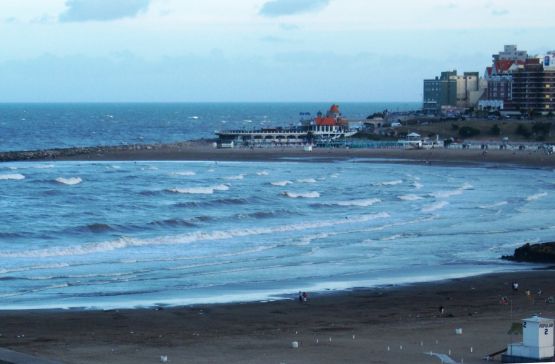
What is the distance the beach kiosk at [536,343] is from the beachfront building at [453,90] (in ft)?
518

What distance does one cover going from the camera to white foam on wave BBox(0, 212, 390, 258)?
42.8m

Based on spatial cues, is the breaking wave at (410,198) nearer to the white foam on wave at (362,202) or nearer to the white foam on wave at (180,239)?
the white foam on wave at (362,202)

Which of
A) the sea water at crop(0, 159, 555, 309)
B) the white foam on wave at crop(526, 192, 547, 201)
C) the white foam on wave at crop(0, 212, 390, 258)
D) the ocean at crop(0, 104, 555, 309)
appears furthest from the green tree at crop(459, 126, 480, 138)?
the white foam on wave at crop(0, 212, 390, 258)

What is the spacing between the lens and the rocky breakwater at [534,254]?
137ft

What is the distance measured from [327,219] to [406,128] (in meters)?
77.8

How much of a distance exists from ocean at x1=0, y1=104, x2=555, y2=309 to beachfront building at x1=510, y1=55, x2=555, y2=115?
6341 cm

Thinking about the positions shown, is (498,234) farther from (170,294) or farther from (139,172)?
(139,172)

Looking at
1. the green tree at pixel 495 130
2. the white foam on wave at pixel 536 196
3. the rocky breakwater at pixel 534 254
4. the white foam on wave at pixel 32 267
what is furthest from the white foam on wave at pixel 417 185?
the green tree at pixel 495 130

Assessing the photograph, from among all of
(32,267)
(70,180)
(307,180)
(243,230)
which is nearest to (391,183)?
(307,180)

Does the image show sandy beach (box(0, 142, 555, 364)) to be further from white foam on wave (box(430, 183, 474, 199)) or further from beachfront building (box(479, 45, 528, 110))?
beachfront building (box(479, 45, 528, 110))

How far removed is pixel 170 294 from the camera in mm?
34188

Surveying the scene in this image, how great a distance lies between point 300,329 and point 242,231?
21219 millimetres

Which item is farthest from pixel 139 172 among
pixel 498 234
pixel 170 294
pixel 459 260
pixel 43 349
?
pixel 43 349

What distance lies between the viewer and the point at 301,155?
108688mm
